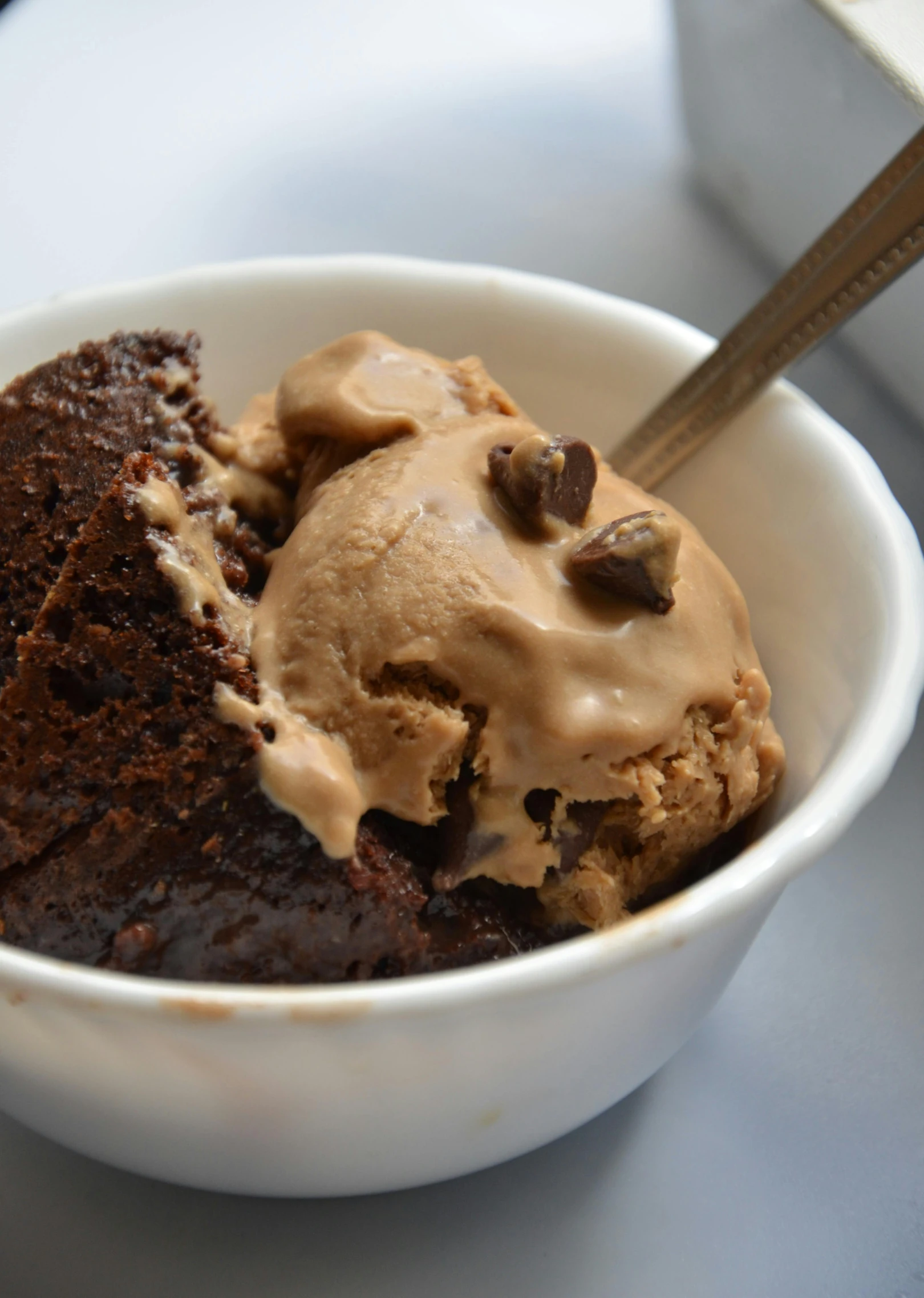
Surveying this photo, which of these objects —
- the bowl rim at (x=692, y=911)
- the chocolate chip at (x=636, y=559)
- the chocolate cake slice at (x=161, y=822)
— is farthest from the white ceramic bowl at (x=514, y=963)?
the chocolate chip at (x=636, y=559)

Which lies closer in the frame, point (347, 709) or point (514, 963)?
point (514, 963)

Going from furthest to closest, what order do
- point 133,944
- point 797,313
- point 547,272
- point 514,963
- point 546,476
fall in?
point 547,272, point 797,313, point 546,476, point 133,944, point 514,963

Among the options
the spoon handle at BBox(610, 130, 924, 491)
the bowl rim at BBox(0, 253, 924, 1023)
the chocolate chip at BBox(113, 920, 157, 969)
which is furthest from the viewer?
the spoon handle at BBox(610, 130, 924, 491)

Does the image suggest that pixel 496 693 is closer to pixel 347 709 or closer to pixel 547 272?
pixel 347 709

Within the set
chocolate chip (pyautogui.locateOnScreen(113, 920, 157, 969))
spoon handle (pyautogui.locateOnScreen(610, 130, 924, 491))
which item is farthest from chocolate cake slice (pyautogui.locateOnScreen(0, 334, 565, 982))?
spoon handle (pyautogui.locateOnScreen(610, 130, 924, 491))

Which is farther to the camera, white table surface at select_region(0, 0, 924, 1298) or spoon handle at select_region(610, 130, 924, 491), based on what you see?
spoon handle at select_region(610, 130, 924, 491)

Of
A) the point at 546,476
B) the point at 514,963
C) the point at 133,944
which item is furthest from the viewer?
the point at 546,476

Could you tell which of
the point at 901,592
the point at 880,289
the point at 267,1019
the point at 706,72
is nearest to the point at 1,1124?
the point at 267,1019

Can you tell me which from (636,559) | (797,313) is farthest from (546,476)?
(797,313)

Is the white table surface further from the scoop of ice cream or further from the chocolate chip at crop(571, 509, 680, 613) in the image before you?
the chocolate chip at crop(571, 509, 680, 613)
